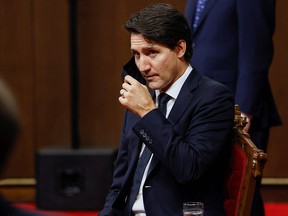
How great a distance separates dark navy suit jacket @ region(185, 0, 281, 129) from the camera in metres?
3.40

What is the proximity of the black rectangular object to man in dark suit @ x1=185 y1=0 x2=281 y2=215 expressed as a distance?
161cm

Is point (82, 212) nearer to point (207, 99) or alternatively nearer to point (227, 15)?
point (227, 15)

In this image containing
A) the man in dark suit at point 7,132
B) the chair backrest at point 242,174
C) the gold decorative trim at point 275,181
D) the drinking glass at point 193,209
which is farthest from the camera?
the gold decorative trim at point 275,181

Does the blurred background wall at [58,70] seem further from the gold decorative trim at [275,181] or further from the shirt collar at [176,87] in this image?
the shirt collar at [176,87]

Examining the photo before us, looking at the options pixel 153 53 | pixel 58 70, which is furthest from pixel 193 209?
pixel 58 70

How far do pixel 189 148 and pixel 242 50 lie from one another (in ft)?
4.18

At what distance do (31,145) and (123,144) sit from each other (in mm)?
3003

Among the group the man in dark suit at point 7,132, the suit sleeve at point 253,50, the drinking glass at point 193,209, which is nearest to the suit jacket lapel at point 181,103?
the drinking glass at point 193,209

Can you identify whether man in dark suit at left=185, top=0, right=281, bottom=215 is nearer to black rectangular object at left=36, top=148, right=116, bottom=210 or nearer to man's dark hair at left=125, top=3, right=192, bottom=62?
man's dark hair at left=125, top=3, right=192, bottom=62

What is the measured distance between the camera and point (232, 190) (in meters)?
2.34

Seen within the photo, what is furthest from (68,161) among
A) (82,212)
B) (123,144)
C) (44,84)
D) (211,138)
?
(211,138)

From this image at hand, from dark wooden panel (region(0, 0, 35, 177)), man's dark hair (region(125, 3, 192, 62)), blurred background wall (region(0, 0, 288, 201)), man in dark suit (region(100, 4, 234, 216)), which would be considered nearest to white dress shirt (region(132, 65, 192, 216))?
man in dark suit (region(100, 4, 234, 216))

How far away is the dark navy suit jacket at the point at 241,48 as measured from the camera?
3401mm

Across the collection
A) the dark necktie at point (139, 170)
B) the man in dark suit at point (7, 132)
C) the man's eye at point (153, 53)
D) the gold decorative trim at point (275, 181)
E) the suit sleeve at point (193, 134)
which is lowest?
the gold decorative trim at point (275, 181)
